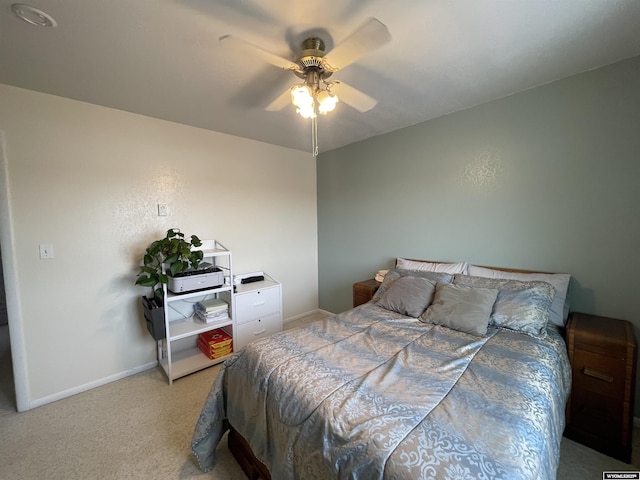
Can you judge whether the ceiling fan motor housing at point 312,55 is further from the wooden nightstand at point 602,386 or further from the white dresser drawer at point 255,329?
the white dresser drawer at point 255,329

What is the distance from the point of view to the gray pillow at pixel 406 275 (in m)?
2.31

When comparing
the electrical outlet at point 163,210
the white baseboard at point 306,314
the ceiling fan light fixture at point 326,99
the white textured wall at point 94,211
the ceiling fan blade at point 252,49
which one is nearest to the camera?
the ceiling fan blade at point 252,49

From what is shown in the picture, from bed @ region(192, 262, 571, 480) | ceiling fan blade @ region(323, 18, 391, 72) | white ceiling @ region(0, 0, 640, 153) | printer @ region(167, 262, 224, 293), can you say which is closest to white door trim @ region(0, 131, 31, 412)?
white ceiling @ region(0, 0, 640, 153)

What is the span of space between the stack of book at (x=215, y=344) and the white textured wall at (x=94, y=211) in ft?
1.59

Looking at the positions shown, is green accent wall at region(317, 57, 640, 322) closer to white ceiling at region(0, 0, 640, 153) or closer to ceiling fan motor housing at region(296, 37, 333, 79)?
white ceiling at region(0, 0, 640, 153)

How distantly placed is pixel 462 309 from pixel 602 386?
0.87 meters

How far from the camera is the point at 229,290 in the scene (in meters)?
2.68

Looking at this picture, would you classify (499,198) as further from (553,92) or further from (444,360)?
(444,360)

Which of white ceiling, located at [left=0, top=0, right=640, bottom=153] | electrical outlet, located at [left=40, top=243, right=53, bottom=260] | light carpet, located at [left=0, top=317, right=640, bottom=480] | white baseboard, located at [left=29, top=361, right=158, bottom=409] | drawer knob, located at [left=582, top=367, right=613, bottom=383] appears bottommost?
light carpet, located at [left=0, top=317, right=640, bottom=480]

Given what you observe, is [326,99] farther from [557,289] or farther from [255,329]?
[255,329]

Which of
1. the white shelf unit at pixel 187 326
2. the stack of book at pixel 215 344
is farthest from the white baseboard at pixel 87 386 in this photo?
the stack of book at pixel 215 344

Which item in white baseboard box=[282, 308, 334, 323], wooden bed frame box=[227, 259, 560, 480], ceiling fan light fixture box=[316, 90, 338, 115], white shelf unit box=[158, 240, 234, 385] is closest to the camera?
wooden bed frame box=[227, 259, 560, 480]

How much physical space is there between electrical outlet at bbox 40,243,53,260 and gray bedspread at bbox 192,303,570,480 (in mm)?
1818

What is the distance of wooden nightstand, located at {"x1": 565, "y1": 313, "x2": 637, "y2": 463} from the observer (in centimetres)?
152
